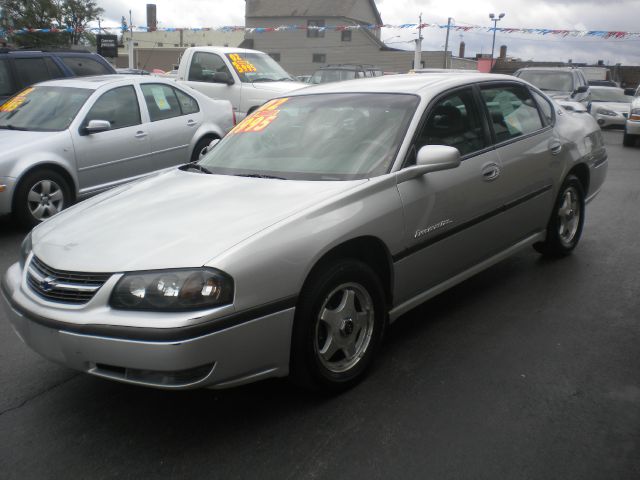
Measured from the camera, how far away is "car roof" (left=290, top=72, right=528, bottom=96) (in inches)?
168

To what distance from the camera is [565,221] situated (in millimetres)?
5648

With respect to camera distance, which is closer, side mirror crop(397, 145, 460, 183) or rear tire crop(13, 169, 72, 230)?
side mirror crop(397, 145, 460, 183)

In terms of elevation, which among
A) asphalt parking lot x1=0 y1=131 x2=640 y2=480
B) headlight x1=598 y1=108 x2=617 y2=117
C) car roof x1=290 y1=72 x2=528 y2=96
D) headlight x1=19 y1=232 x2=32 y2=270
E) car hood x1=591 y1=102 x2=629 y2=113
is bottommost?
asphalt parking lot x1=0 y1=131 x2=640 y2=480

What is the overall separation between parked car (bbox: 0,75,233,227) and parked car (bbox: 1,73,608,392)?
3291 mm

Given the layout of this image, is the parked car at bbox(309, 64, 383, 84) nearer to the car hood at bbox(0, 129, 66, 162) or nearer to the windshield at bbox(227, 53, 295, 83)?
the windshield at bbox(227, 53, 295, 83)

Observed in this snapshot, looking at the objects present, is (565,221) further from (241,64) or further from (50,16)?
(50,16)

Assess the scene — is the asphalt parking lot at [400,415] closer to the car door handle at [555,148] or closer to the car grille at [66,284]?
the car grille at [66,284]

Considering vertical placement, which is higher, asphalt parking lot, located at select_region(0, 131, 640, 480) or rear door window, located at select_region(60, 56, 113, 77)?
rear door window, located at select_region(60, 56, 113, 77)

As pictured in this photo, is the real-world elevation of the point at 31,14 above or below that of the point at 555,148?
above

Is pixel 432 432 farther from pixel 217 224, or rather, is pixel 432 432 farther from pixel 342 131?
pixel 342 131

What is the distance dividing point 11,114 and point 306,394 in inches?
239

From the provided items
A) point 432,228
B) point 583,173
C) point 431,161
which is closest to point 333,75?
point 583,173

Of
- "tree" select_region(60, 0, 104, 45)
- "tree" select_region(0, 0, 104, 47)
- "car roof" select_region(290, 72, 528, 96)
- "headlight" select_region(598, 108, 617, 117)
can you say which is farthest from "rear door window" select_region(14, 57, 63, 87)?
"tree" select_region(60, 0, 104, 45)

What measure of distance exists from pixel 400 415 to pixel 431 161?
1.37 meters
